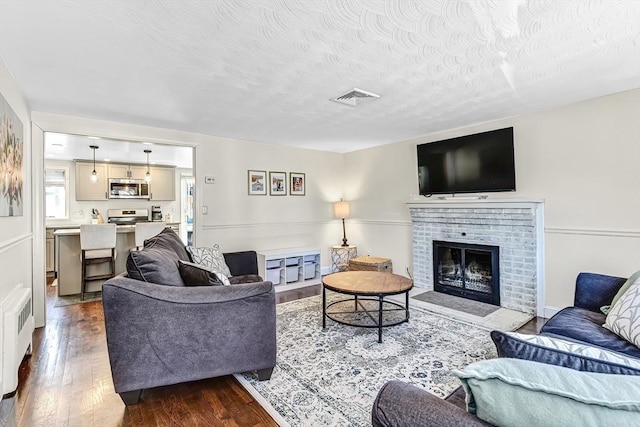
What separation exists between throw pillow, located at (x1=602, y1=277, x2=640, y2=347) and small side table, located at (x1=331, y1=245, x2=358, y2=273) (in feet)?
12.3

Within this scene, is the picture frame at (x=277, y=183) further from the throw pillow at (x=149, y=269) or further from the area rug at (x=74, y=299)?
the throw pillow at (x=149, y=269)

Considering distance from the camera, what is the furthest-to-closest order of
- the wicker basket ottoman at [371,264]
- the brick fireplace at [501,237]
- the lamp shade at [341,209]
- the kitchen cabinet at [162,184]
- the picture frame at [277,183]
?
1. the kitchen cabinet at [162,184]
2. the lamp shade at [341,209]
3. the picture frame at [277,183]
4. the wicker basket ottoman at [371,264]
5. the brick fireplace at [501,237]

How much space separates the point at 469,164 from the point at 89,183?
6.80 metres

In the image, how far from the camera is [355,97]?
296cm

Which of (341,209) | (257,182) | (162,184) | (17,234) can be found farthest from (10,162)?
(162,184)

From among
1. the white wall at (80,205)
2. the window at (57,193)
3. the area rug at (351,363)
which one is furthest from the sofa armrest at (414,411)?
the window at (57,193)

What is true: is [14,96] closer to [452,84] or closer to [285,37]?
[285,37]

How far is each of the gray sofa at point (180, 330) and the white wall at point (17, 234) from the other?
76 centimetres

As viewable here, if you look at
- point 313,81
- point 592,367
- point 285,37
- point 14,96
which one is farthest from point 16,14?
point 592,367

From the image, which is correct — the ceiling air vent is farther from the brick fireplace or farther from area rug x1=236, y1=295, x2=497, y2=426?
area rug x1=236, y1=295, x2=497, y2=426

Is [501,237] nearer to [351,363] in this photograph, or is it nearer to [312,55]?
[351,363]

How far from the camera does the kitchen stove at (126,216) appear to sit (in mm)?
6641

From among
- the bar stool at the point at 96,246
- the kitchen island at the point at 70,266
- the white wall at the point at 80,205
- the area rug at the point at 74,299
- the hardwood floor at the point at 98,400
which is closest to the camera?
the hardwood floor at the point at 98,400

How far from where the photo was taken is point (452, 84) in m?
A: 2.70
